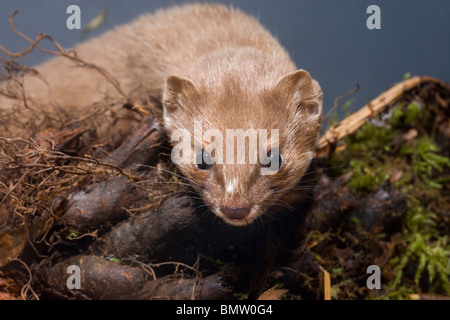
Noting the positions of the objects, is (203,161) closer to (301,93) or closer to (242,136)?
(242,136)

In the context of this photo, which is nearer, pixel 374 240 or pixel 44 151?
pixel 44 151

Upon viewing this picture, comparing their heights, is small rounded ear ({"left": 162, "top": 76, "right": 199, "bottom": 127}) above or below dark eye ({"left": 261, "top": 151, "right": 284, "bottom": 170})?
above

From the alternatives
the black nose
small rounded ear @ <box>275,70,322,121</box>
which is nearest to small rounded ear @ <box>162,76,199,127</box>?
small rounded ear @ <box>275,70,322,121</box>

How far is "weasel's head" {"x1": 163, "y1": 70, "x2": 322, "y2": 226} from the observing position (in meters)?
1.63

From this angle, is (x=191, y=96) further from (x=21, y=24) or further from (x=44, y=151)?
(x=21, y=24)

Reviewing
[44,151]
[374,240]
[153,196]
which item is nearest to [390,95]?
[374,240]

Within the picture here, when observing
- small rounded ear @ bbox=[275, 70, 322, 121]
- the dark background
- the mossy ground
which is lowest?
the mossy ground

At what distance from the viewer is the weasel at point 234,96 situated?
1674mm

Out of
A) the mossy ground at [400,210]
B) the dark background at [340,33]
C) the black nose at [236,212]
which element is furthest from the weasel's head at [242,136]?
the mossy ground at [400,210]

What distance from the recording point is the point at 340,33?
2.04m

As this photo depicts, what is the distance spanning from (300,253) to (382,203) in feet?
2.05

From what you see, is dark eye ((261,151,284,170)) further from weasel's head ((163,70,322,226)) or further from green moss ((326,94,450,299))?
green moss ((326,94,450,299))

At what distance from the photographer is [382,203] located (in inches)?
92.7
